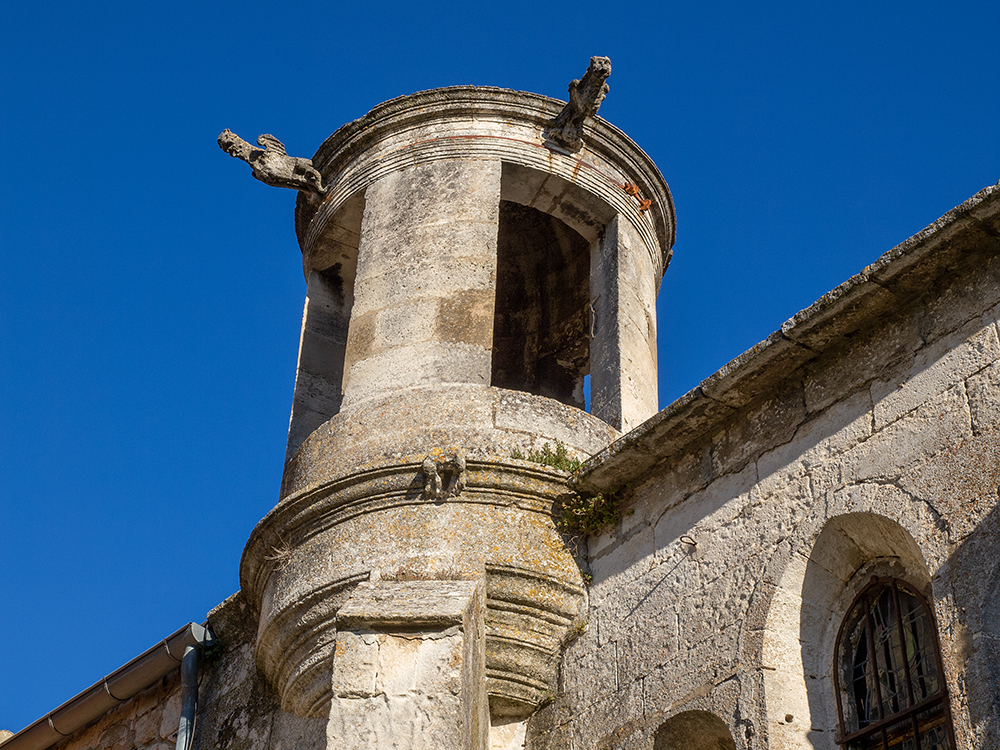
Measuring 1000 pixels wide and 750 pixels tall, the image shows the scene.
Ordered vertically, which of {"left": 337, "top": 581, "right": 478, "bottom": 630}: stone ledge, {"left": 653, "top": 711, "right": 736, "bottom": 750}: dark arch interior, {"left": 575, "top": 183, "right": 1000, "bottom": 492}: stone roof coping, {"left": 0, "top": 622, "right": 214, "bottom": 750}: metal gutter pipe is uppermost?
{"left": 575, "top": 183, "right": 1000, "bottom": 492}: stone roof coping

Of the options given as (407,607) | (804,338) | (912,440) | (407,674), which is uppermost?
(804,338)

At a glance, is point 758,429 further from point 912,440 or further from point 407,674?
point 407,674

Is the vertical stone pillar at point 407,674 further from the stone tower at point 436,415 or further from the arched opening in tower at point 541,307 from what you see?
the arched opening in tower at point 541,307

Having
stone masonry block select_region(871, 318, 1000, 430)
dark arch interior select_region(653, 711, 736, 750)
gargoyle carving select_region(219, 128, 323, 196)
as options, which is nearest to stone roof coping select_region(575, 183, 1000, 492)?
stone masonry block select_region(871, 318, 1000, 430)

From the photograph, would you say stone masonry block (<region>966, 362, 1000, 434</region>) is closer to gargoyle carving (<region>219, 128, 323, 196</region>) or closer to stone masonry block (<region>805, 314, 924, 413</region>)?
stone masonry block (<region>805, 314, 924, 413</region>)

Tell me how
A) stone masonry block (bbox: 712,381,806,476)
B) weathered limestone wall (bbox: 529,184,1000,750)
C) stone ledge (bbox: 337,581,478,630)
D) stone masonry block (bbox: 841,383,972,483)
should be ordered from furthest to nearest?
stone masonry block (bbox: 712,381,806,476)
stone ledge (bbox: 337,581,478,630)
stone masonry block (bbox: 841,383,972,483)
weathered limestone wall (bbox: 529,184,1000,750)

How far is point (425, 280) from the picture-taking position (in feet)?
25.5

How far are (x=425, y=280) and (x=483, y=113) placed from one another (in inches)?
58.9

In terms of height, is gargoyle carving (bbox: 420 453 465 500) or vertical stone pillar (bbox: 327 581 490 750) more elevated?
gargoyle carving (bbox: 420 453 465 500)

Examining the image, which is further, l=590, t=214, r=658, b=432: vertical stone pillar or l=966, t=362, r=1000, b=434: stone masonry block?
l=590, t=214, r=658, b=432: vertical stone pillar

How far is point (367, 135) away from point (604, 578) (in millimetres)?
3753

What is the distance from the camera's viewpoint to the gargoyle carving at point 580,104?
8.46 meters

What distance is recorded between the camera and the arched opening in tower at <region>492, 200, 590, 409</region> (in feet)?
33.7

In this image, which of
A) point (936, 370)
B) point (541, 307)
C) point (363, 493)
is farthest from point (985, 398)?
point (541, 307)
